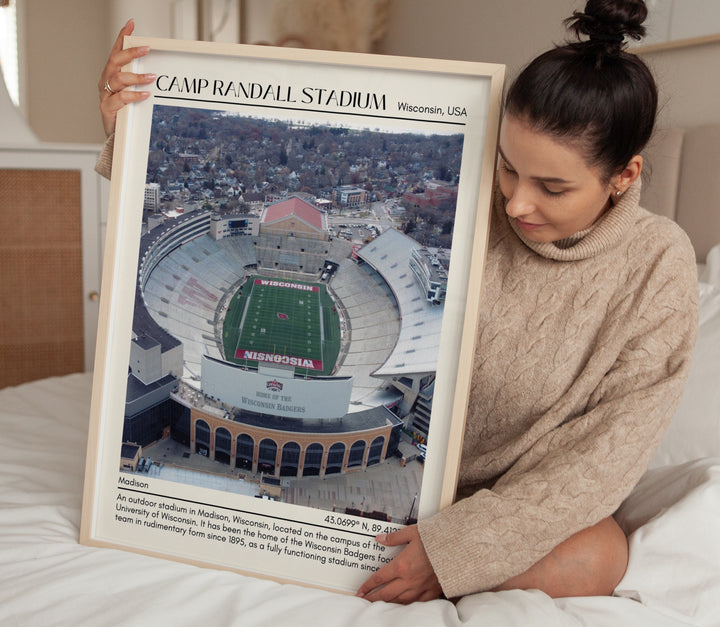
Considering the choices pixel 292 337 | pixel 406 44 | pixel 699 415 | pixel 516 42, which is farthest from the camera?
pixel 406 44

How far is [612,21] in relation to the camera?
82 centimetres

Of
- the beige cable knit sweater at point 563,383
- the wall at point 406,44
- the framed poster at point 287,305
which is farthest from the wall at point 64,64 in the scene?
the beige cable knit sweater at point 563,383

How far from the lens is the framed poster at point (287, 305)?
0.90 metres

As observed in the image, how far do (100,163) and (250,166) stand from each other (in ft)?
0.97

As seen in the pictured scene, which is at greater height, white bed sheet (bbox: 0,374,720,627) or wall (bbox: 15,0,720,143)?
wall (bbox: 15,0,720,143)

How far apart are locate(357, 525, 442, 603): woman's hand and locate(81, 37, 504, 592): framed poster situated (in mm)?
24

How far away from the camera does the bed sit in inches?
31.7

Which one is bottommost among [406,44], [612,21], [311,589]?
[311,589]

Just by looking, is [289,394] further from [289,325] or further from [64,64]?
[64,64]

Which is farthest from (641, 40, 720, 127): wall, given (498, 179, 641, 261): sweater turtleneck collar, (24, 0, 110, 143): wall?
(24, 0, 110, 143): wall

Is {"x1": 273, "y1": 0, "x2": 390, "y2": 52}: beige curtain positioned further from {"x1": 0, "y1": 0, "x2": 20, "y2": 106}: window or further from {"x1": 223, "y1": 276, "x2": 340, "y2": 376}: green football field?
{"x1": 0, "y1": 0, "x2": 20, "y2": 106}: window

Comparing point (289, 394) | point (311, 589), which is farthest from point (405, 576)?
point (289, 394)

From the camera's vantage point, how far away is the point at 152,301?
98 centimetres

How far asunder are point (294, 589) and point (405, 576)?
0.50 ft
